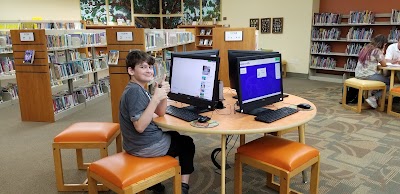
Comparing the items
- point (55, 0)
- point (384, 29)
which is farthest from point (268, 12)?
point (55, 0)

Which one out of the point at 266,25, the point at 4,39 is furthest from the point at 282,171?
the point at 266,25

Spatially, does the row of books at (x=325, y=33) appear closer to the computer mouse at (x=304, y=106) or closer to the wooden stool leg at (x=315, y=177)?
the computer mouse at (x=304, y=106)

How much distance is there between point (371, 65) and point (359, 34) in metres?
2.73

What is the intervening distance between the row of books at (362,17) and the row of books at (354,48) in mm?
563

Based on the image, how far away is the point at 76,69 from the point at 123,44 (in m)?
1.99

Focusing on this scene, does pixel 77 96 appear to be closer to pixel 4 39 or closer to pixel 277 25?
pixel 4 39

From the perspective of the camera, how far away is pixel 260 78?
2391 mm

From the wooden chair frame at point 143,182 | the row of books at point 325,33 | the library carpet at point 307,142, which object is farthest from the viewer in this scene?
the row of books at point 325,33

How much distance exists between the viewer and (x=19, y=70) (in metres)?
4.88

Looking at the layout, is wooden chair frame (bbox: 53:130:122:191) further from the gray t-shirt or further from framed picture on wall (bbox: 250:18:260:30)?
framed picture on wall (bbox: 250:18:260:30)

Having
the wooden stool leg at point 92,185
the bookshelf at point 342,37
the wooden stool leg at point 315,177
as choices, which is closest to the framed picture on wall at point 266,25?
the bookshelf at point 342,37

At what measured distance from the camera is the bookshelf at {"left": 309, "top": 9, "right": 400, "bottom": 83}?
7.48 meters

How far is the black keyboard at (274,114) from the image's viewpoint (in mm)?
2199

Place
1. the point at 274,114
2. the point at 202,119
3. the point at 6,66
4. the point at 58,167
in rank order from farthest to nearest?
the point at 6,66, the point at 58,167, the point at 274,114, the point at 202,119
